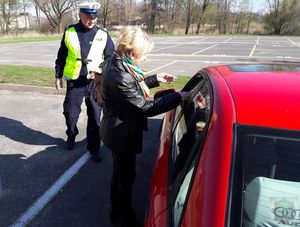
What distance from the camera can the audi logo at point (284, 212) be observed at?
1419 mm

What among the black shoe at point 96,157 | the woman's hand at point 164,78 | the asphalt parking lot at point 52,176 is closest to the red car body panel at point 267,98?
the woman's hand at point 164,78

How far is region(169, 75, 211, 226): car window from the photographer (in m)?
1.60

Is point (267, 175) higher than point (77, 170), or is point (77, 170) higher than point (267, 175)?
point (267, 175)

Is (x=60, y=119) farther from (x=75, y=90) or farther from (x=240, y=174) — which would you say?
(x=240, y=174)

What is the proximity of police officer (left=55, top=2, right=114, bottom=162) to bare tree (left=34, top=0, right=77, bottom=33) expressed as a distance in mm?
52767

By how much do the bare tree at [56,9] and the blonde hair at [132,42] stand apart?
180 ft

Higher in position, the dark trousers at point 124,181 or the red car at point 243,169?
the red car at point 243,169

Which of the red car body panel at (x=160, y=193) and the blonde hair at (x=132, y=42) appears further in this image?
the blonde hair at (x=132, y=42)

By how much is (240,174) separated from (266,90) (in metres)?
0.57

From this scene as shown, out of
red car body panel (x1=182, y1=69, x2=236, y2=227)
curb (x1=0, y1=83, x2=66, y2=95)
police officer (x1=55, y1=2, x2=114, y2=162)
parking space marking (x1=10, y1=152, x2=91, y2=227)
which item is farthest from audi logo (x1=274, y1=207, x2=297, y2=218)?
curb (x1=0, y1=83, x2=66, y2=95)

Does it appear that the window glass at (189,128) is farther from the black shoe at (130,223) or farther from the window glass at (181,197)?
the black shoe at (130,223)

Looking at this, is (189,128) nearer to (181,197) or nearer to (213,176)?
(181,197)

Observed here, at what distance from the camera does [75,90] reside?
4398 millimetres

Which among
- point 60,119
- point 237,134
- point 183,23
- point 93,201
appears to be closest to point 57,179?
point 93,201
